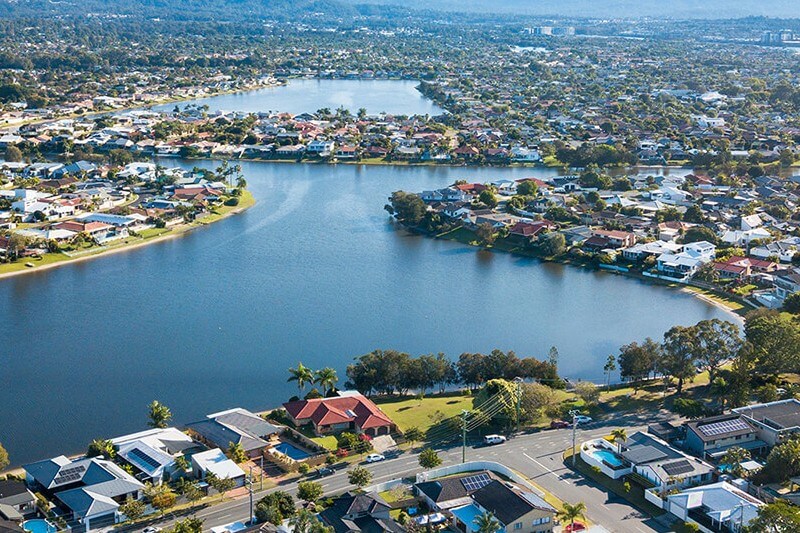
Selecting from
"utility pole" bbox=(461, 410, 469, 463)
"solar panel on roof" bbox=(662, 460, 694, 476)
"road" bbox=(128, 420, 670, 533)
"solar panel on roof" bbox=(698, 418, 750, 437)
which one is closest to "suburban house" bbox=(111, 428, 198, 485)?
"road" bbox=(128, 420, 670, 533)

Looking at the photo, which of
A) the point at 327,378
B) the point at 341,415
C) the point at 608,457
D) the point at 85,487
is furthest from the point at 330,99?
the point at 85,487

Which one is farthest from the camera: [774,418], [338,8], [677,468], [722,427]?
[338,8]

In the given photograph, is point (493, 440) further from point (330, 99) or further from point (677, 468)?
point (330, 99)

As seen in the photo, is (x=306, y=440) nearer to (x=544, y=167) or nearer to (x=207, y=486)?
(x=207, y=486)

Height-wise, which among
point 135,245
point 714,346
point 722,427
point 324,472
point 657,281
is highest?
point 714,346

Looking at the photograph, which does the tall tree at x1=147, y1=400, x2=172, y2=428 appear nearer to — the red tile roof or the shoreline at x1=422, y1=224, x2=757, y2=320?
the red tile roof

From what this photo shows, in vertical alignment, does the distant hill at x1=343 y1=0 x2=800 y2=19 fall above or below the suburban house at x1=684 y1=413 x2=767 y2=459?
above
